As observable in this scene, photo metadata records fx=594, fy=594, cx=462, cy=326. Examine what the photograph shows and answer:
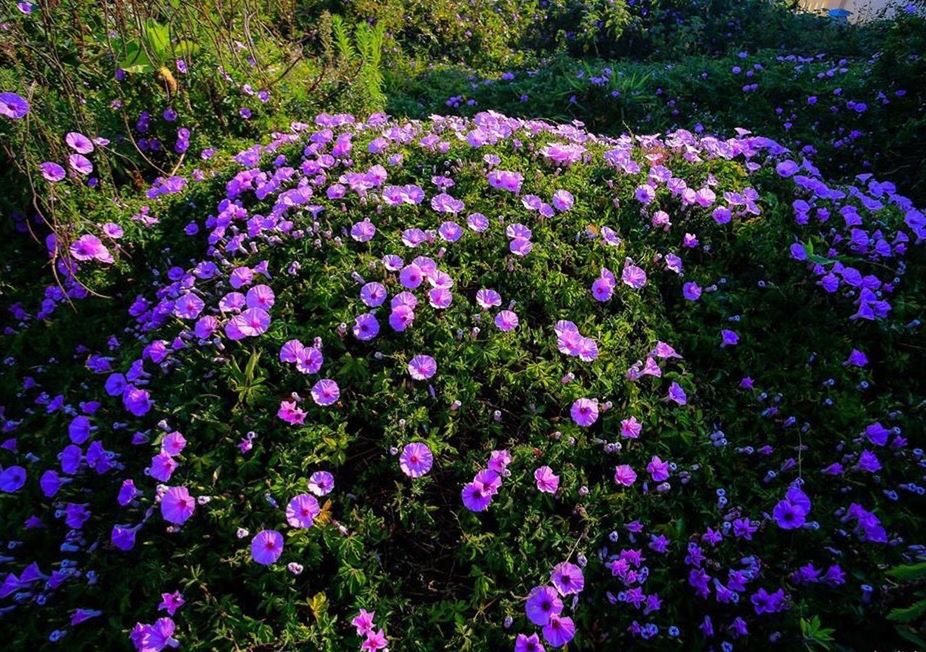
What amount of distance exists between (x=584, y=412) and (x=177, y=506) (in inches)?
62.0

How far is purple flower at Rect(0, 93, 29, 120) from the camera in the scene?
3271mm

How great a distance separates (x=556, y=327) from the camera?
2.65 metres

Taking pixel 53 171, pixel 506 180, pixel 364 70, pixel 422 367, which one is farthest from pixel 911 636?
pixel 364 70

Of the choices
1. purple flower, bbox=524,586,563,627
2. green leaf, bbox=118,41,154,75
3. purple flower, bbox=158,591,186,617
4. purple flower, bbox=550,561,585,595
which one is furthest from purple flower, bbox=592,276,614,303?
green leaf, bbox=118,41,154,75

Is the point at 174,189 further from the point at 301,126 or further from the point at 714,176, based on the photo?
the point at 714,176

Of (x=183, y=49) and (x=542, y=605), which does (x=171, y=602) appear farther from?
(x=183, y=49)

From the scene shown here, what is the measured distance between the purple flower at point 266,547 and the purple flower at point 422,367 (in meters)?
0.79

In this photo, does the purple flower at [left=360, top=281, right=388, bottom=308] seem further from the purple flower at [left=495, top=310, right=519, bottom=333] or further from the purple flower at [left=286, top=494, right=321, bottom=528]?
the purple flower at [left=286, top=494, right=321, bottom=528]

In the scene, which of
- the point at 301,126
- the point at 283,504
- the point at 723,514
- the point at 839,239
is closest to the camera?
the point at 283,504

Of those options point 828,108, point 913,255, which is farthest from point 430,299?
point 828,108

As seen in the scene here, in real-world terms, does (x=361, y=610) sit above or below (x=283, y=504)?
below

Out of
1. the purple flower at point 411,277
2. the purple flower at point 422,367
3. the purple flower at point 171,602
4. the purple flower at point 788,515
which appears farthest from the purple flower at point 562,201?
the purple flower at point 171,602

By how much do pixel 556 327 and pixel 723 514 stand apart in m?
1.00

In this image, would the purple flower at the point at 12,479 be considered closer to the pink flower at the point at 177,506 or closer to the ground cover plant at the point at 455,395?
the ground cover plant at the point at 455,395
